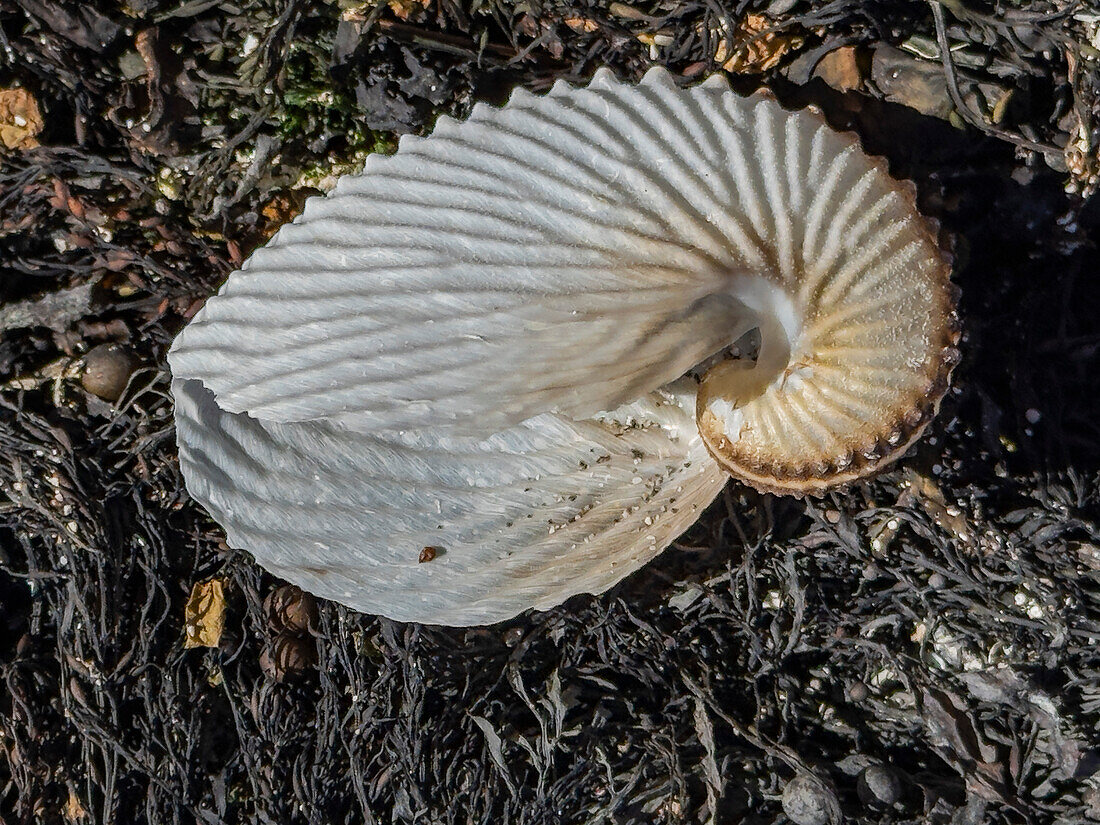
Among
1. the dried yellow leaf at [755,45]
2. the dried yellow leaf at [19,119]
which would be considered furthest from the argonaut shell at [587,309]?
the dried yellow leaf at [19,119]

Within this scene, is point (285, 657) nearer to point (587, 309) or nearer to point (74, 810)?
point (74, 810)

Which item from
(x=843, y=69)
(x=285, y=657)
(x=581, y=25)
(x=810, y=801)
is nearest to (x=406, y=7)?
(x=581, y=25)

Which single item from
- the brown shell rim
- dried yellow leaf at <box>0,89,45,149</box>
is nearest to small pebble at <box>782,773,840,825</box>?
the brown shell rim

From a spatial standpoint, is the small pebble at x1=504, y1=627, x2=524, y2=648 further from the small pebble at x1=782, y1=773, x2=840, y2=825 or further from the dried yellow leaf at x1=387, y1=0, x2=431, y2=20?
the dried yellow leaf at x1=387, y1=0, x2=431, y2=20

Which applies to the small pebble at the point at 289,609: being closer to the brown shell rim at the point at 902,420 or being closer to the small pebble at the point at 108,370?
the small pebble at the point at 108,370

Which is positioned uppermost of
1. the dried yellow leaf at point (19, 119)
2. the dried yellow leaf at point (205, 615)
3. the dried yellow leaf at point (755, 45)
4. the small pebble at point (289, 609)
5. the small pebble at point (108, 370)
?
the dried yellow leaf at point (755, 45)

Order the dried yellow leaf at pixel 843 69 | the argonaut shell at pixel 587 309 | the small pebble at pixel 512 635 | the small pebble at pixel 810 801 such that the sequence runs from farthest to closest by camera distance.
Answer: the small pebble at pixel 512 635, the small pebble at pixel 810 801, the dried yellow leaf at pixel 843 69, the argonaut shell at pixel 587 309
